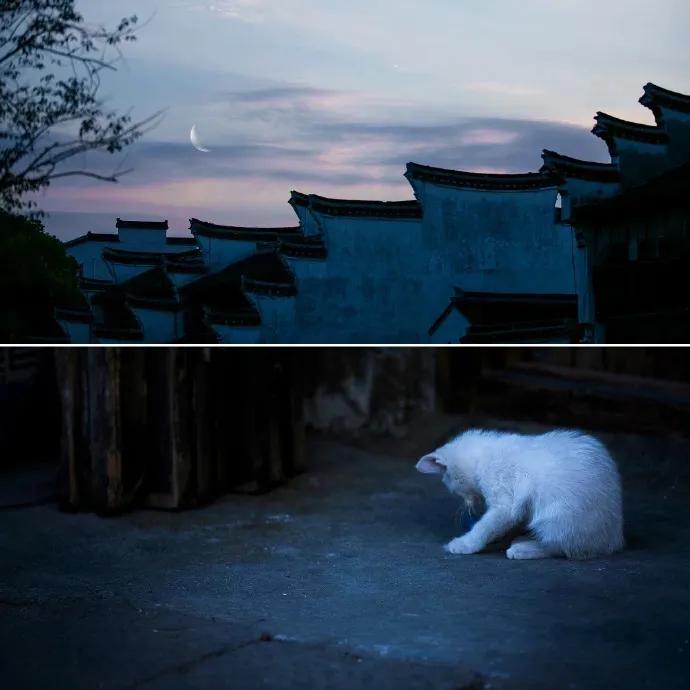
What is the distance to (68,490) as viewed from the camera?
16.4 ft

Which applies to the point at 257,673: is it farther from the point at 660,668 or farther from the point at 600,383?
the point at 600,383

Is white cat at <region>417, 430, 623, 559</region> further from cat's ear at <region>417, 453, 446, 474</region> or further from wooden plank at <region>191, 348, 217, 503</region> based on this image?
wooden plank at <region>191, 348, 217, 503</region>

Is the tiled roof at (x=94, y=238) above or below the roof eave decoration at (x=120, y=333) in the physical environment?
above

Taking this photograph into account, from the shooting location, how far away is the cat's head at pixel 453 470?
4.05 m

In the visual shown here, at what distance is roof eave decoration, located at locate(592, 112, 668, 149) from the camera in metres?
4.70

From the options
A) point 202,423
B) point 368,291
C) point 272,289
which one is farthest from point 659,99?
point 202,423

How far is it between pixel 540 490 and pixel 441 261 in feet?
4.55

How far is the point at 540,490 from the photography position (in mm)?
3754

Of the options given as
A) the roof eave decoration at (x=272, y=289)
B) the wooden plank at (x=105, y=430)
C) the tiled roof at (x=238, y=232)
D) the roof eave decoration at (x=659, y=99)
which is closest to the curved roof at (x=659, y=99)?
the roof eave decoration at (x=659, y=99)

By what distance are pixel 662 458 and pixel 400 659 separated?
11.2 ft

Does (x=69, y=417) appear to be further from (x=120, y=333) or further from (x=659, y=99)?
(x=659, y=99)

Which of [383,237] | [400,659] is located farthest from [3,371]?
[400,659]

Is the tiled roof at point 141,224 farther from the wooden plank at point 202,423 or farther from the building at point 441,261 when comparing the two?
the wooden plank at point 202,423

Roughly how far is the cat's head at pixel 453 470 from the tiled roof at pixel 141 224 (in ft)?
5.81
